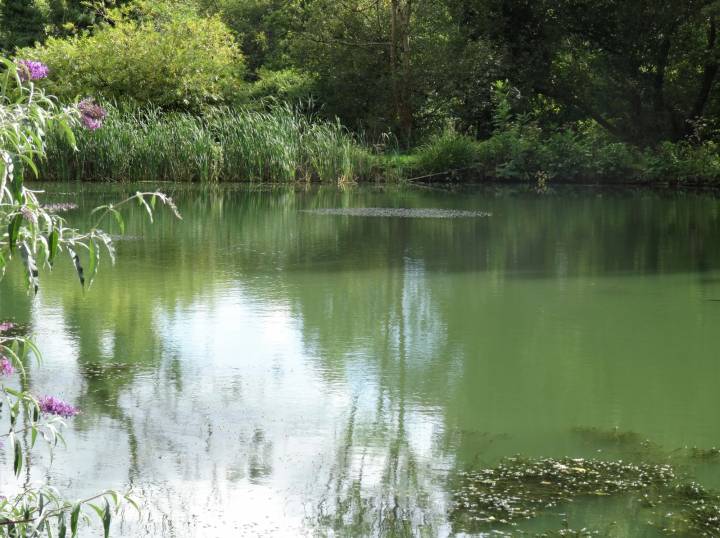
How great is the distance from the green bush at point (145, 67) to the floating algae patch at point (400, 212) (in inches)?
354

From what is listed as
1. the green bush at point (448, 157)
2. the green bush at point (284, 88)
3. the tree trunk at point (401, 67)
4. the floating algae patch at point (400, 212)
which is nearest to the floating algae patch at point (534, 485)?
the floating algae patch at point (400, 212)

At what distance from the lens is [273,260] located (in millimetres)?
8281

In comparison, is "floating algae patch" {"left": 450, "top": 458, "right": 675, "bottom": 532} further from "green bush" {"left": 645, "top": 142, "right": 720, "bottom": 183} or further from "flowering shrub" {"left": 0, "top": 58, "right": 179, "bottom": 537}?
"green bush" {"left": 645, "top": 142, "right": 720, "bottom": 183}

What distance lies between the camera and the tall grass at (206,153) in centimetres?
1767

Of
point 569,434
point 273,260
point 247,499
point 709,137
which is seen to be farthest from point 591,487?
point 709,137

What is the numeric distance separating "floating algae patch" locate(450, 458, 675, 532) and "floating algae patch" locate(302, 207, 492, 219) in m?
8.54

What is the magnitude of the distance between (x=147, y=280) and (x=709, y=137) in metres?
15.7

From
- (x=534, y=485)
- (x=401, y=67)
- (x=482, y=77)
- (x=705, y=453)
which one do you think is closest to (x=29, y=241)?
(x=534, y=485)

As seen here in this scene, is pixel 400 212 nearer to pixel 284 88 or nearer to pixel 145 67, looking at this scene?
pixel 145 67

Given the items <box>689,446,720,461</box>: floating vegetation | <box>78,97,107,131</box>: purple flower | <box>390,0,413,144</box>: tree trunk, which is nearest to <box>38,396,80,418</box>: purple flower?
<box>78,97,107,131</box>: purple flower

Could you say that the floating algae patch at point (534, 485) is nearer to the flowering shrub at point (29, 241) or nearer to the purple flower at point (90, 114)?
the flowering shrub at point (29, 241)

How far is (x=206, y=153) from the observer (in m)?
18.0

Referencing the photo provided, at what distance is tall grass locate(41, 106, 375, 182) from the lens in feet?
58.0

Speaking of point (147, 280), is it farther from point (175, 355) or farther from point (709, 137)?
point (709, 137)
